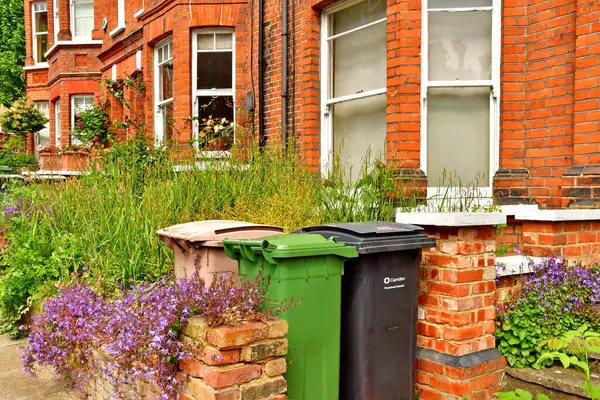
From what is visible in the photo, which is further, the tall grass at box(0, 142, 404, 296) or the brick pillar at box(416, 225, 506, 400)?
A: the tall grass at box(0, 142, 404, 296)

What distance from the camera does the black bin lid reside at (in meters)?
3.35

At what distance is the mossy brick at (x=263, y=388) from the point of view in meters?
2.97

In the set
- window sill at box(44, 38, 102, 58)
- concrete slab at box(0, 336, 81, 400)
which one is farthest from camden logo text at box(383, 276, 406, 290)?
window sill at box(44, 38, 102, 58)

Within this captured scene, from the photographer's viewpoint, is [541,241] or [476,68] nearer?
[541,241]

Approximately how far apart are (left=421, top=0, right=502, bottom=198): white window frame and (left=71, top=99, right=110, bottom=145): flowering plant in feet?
28.9

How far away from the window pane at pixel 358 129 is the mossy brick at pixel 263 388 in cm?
413

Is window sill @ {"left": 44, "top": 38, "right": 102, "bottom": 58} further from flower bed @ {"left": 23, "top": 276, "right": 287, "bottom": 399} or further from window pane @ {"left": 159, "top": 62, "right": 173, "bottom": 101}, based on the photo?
flower bed @ {"left": 23, "top": 276, "right": 287, "bottom": 399}

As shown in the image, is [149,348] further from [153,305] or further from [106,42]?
[106,42]

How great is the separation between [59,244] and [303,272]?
11.6 feet

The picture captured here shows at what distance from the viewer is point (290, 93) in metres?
8.14

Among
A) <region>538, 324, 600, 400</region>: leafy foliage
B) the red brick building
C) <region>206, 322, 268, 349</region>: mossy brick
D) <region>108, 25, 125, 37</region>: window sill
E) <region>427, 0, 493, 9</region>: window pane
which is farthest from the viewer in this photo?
<region>108, 25, 125, 37</region>: window sill

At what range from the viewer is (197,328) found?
10.1 feet

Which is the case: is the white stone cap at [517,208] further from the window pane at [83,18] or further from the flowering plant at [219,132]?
the window pane at [83,18]

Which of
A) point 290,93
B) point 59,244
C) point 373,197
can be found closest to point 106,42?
point 290,93
